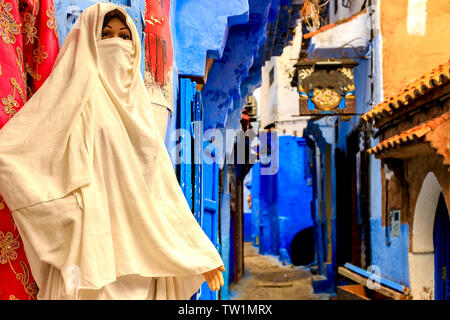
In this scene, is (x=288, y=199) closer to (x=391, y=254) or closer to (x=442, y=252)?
(x=391, y=254)

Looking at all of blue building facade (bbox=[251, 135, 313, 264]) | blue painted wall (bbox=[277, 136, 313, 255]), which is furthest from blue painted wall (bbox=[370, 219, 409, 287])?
blue painted wall (bbox=[277, 136, 313, 255])

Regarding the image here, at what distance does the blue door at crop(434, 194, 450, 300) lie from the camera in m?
6.69

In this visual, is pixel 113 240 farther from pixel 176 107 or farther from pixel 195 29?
pixel 195 29

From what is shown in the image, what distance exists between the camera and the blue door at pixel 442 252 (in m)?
6.69

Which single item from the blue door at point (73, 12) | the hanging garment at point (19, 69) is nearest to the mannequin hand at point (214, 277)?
the hanging garment at point (19, 69)

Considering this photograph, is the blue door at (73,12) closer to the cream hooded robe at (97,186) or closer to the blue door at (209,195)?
the cream hooded robe at (97,186)

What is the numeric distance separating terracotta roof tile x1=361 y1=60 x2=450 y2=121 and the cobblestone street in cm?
597

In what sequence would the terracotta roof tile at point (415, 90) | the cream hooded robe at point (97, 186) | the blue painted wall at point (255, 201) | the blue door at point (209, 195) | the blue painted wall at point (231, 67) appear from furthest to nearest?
the blue painted wall at point (255, 201), the blue painted wall at point (231, 67), the terracotta roof tile at point (415, 90), the blue door at point (209, 195), the cream hooded robe at point (97, 186)

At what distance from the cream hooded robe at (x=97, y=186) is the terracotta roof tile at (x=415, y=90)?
14.5 feet
